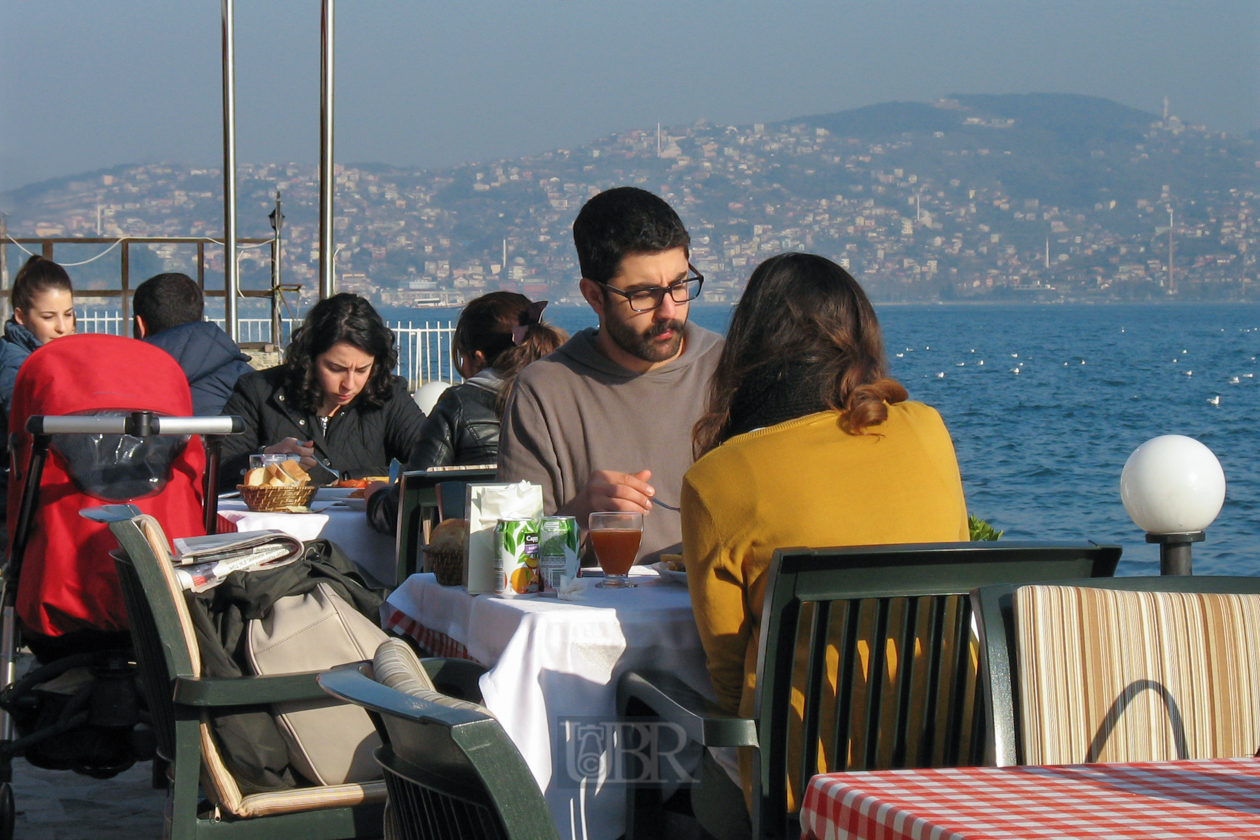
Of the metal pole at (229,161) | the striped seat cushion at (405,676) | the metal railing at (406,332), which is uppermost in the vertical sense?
the metal pole at (229,161)

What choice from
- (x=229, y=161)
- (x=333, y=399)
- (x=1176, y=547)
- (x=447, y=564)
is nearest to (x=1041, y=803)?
(x=447, y=564)

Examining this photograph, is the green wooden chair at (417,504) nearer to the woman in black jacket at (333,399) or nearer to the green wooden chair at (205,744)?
the woman in black jacket at (333,399)

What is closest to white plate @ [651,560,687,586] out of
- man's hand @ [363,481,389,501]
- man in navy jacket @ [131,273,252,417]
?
man's hand @ [363,481,389,501]

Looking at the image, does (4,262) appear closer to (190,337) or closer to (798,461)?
(190,337)

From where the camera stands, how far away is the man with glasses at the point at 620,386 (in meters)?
3.01

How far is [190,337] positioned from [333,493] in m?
1.59

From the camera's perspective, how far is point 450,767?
1.10 meters

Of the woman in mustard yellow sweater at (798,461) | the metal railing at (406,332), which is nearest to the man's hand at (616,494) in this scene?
the woman in mustard yellow sweater at (798,461)

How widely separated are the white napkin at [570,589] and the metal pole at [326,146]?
6.37 meters

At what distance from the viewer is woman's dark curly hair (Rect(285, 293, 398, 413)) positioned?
4602 mm

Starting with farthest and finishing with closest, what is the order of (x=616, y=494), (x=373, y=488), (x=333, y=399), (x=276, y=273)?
(x=276, y=273) → (x=333, y=399) → (x=373, y=488) → (x=616, y=494)

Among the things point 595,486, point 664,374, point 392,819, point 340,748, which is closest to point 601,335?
point 664,374

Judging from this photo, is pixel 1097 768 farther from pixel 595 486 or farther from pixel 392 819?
pixel 595 486

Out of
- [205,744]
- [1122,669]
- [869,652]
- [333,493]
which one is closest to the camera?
[1122,669]
